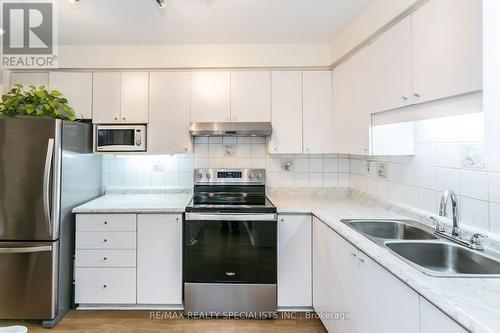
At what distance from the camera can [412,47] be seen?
155 centimetres

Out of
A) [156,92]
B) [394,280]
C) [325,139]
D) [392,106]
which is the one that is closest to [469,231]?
[394,280]

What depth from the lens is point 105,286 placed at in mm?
2318

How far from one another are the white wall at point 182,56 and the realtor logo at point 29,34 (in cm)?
16

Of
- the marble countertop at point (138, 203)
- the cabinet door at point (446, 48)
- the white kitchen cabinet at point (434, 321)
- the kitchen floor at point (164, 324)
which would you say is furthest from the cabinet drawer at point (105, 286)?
the cabinet door at point (446, 48)

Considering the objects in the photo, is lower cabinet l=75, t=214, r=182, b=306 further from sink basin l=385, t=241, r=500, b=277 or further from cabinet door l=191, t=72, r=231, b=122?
sink basin l=385, t=241, r=500, b=277

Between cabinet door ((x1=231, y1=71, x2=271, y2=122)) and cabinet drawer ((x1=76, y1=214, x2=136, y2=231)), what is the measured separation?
135 cm

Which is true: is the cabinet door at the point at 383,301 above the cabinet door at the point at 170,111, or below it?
below

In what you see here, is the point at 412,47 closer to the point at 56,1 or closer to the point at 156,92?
the point at 156,92

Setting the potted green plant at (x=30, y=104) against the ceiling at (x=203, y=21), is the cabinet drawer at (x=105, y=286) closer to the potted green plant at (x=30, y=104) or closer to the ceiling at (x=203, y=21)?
the potted green plant at (x=30, y=104)

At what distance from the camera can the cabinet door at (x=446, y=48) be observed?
1.14 meters

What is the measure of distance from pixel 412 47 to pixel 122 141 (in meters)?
2.47

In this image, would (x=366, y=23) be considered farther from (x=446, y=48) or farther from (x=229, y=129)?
(x=229, y=129)

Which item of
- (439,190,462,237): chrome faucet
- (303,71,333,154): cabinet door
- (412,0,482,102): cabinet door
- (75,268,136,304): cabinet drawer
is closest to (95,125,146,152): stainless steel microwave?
(75,268,136,304): cabinet drawer

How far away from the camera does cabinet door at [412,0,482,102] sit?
1144 millimetres
